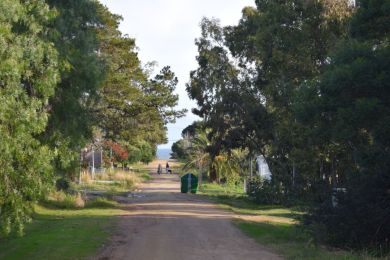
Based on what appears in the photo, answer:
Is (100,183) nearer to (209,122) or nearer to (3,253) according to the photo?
(209,122)

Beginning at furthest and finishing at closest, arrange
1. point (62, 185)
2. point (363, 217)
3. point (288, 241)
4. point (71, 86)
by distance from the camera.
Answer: point (62, 185) → point (288, 241) → point (363, 217) → point (71, 86)

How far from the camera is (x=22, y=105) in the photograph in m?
9.27

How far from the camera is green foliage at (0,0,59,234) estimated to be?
8734mm

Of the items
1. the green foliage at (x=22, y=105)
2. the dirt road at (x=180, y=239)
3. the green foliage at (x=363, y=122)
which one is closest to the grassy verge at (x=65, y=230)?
the dirt road at (x=180, y=239)

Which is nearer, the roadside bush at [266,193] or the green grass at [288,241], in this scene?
the green grass at [288,241]

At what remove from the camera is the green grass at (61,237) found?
1488cm

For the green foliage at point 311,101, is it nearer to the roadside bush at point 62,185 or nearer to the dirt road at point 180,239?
the dirt road at point 180,239

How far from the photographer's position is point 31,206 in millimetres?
10844

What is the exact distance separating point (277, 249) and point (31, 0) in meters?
8.80

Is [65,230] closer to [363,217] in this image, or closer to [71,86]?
[71,86]

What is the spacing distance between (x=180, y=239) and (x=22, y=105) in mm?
8986

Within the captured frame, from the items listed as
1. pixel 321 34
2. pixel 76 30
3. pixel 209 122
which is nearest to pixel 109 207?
A: pixel 209 122

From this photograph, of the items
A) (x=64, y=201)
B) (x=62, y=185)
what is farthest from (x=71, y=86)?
(x=62, y=185)

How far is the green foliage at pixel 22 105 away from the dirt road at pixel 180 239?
480 cm
